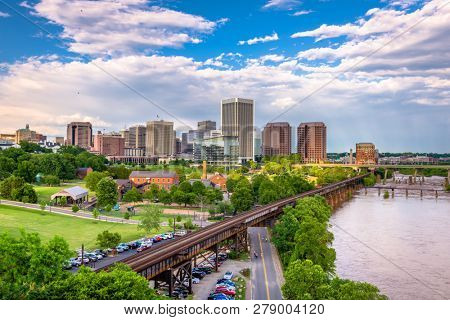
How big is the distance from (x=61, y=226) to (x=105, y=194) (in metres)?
11.2

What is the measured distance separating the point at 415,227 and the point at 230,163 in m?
59.1

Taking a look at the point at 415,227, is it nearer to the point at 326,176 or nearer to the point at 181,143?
the point at 326,176

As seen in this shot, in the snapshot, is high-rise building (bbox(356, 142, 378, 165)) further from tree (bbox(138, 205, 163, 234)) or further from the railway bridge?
tree (bbox(138, 205, 163, 234))

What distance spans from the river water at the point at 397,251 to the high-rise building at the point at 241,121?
92651 mm

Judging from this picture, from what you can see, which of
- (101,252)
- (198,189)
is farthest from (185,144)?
(101,252)

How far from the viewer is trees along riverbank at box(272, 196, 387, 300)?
10898mm

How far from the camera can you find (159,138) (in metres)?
102

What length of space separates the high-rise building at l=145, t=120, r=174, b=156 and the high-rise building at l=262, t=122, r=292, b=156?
69.1 m

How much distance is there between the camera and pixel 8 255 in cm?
1223

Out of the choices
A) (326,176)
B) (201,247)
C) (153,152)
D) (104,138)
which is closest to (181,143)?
(153,152)

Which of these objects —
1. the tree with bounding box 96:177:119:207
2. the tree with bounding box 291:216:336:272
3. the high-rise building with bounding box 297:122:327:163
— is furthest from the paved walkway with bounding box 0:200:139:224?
the high-rise building with bounding box 297:122:327:163

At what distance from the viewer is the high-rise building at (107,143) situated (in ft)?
248

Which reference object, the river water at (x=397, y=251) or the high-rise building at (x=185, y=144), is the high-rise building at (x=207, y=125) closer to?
the high-rise building at (x=185, y=144)

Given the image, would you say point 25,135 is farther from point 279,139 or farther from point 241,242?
point 279,139
